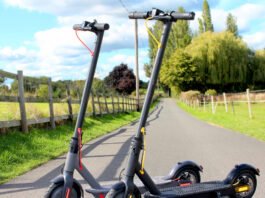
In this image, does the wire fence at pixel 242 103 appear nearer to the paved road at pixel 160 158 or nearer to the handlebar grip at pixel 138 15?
the paved road at pixel 160 158

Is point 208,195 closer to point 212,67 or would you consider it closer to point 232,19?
point 212,67

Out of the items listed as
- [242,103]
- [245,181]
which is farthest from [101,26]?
[242,103]

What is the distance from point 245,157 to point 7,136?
18.0ft

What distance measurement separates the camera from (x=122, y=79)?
102375mm

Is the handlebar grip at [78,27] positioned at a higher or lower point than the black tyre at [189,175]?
higher

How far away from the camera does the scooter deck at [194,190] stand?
15.8 feet

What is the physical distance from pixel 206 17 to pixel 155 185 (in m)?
89.7

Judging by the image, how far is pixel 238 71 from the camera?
66.8m

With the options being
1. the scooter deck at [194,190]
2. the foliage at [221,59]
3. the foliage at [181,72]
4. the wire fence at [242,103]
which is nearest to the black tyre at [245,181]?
the scooter deck at [194,190]

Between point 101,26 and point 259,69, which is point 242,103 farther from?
point 101,26

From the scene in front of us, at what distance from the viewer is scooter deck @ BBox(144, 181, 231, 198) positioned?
4.80 meters

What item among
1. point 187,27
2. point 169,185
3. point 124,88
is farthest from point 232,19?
point 169,185

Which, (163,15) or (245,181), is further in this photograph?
(245,181)

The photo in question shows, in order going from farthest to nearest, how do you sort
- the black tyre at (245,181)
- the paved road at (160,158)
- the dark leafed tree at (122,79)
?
the dark leafed tree at (122,79) → the paved road at (160,158) → the black tyre at (245,181)
